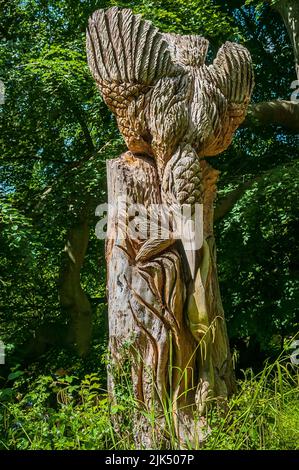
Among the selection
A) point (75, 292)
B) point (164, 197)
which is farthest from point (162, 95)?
point (75, 292)

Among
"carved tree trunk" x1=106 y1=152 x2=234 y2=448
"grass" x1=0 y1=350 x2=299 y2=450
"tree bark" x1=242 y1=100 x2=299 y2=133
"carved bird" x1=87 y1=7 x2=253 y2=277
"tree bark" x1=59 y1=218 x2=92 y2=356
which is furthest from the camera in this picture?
"tree bark" x1=242 y1=100 x2=299 y2=133

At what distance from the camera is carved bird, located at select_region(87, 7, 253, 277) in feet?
15.5

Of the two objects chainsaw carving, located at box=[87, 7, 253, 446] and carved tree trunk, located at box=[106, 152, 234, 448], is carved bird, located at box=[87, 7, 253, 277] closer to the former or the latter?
chainsaw carving, located at box=[87, 7, 253, 446]

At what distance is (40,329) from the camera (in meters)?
9.81

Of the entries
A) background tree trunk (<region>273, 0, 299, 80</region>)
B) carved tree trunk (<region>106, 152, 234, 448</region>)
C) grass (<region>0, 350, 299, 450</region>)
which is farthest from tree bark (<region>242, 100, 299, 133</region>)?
grass (<region>0, 350, 299, 450</region>)

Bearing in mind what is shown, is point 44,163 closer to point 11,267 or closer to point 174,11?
point 11,267

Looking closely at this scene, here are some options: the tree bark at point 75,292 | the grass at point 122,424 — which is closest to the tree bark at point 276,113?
the tree bark at point 75,292

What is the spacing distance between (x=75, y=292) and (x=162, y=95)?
5105 mm

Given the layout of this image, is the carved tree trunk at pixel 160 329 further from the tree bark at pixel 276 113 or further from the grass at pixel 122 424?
the tree bark at pixel 276 113

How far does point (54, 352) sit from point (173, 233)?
5736 mm

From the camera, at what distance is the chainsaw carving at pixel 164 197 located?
461 cm

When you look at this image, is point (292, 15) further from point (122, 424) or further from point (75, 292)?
point (122, 424)

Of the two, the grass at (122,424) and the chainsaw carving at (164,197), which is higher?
the chainsaw carving at (164,197)
